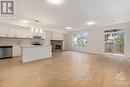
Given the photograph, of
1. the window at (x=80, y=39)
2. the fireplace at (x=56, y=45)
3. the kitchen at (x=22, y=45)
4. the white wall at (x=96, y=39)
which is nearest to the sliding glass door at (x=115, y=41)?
the white wall at (x=96, y=39)

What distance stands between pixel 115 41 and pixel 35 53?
6435mm

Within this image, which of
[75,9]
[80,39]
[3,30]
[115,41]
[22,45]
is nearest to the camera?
[75,9]

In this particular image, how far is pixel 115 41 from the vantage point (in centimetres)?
765

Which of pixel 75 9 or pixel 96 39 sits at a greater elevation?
pixel 75 9

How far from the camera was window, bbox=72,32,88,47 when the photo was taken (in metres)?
10.3

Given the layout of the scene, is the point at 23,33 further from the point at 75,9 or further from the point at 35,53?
the point at 75,9

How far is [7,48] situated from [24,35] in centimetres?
155

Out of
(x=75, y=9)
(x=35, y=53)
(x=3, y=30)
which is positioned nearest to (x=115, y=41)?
(x=75, y=9)

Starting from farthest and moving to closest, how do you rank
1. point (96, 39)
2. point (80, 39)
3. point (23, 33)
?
point (80, 39) → point (96, 39) → point (23, 33)

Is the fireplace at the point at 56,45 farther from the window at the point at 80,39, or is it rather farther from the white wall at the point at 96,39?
the white wall at the point at 96,39

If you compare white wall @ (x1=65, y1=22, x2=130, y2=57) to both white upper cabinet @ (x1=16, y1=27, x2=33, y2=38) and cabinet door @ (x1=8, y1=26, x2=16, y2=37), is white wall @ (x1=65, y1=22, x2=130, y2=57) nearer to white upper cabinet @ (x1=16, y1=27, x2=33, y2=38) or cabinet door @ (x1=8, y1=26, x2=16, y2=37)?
white upper cabinet @ (x1=16, y1=27, x2=33, y2=38)

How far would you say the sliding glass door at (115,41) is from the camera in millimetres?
7246

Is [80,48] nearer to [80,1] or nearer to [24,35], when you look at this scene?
[24,35]

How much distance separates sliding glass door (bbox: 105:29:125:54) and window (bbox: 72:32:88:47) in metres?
2.50
